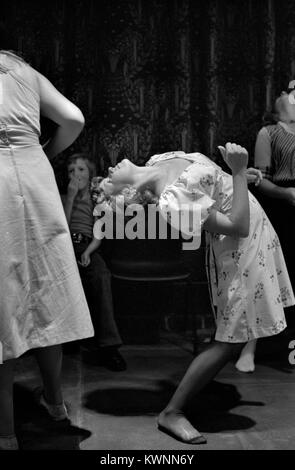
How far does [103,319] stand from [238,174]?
1.31 meters

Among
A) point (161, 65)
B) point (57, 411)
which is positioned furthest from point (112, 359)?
point (161, 65)

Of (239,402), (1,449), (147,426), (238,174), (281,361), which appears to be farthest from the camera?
(281,361)

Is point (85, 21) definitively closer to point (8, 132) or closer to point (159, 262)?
point (159, 262)

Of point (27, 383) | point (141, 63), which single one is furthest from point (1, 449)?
point (141, 63)

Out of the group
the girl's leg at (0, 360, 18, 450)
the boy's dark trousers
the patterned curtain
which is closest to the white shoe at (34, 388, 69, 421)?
the girl's leg at (0, 360, 18, 450)

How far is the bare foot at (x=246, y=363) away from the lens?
2.88 meters

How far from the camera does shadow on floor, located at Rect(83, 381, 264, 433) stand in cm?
226

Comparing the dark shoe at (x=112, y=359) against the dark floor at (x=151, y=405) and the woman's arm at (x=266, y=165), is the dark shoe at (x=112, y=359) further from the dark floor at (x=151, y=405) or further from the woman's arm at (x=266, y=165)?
the woman's arm at (x=266, y=165)

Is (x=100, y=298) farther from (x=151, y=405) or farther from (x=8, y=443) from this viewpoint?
(x=8, y=443)

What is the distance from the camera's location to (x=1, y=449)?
1913 millimetres

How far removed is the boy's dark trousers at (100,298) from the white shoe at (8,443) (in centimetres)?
110

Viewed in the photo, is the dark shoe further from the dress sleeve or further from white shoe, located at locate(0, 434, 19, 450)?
the dress sleeve

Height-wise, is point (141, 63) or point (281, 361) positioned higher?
point (141, 63)

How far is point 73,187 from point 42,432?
4.86 ft
